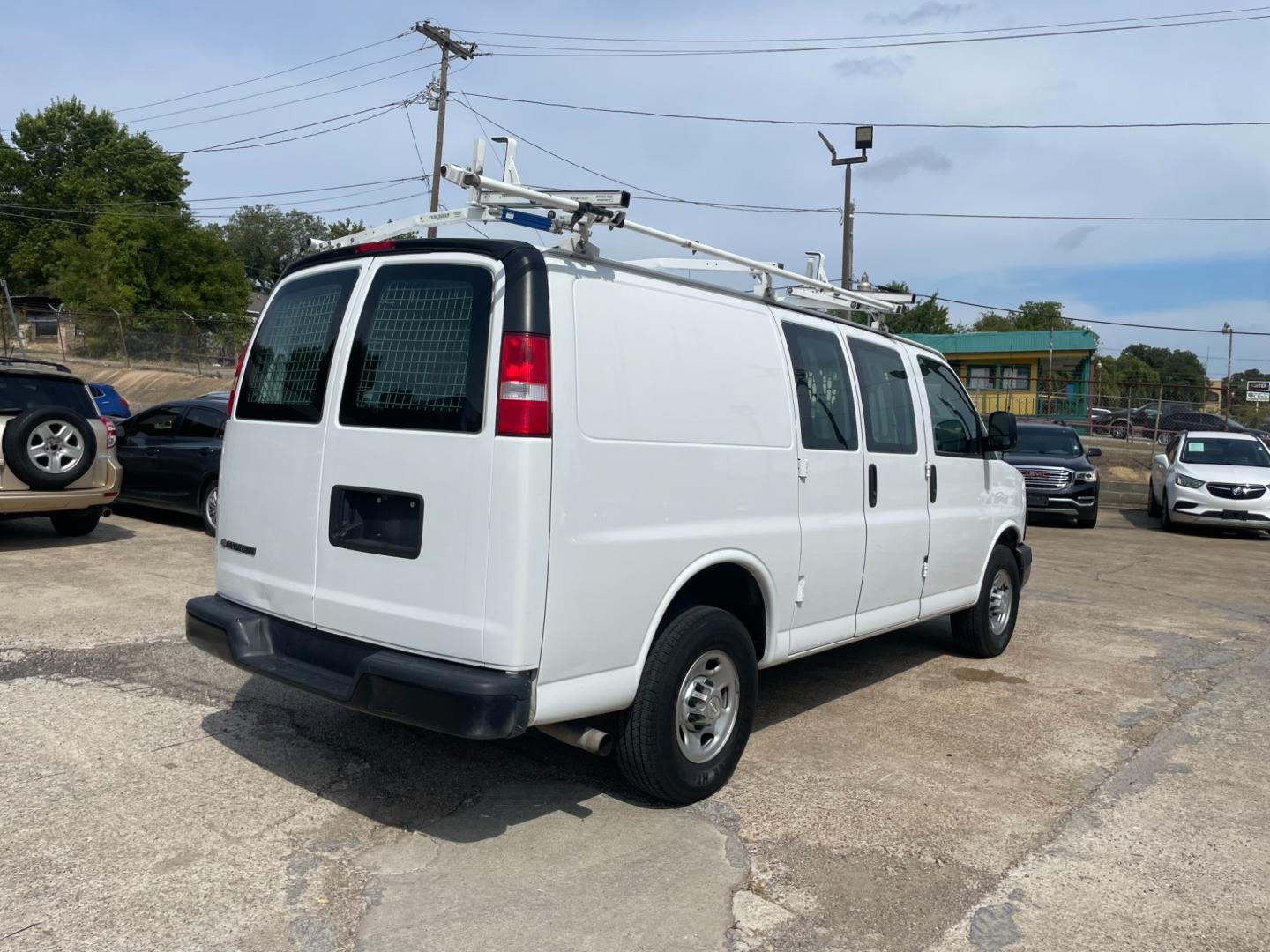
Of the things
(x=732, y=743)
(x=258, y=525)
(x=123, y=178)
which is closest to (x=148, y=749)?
(x=258, y=525)

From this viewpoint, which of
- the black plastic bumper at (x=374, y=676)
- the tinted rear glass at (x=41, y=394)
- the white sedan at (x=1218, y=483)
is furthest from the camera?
the white sedan at (x=1218, y=483)

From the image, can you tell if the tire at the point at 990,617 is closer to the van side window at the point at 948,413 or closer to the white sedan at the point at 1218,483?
the van side window at the point at 948,413

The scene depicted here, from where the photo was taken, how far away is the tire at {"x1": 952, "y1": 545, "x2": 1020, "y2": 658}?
22.9 ft

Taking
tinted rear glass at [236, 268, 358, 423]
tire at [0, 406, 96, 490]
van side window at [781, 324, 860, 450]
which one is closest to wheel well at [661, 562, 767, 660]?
van side window at [781, 324, 860, 450]

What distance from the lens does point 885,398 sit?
19.0 ft

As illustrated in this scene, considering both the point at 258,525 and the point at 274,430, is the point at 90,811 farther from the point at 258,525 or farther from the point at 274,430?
the point at 274,430

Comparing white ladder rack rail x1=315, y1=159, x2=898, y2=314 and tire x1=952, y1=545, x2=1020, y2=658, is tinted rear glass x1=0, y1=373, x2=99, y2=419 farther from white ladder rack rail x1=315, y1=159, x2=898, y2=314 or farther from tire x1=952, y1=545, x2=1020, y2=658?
tire x1=952, y1=545, x2=1020, y2=658

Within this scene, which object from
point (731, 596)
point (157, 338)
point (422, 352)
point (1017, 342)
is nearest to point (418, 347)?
point (422, 352)

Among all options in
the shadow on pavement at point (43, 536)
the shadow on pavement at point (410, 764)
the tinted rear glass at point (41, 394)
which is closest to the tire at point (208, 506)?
the shadow on pavement at point (43, 536)

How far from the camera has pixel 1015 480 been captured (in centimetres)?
738

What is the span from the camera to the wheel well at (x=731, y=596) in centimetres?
441

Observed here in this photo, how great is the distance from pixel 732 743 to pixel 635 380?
165 centimetres

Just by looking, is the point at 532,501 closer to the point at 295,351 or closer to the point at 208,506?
the point at 295,351

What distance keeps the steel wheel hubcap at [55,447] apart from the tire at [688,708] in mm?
7080
